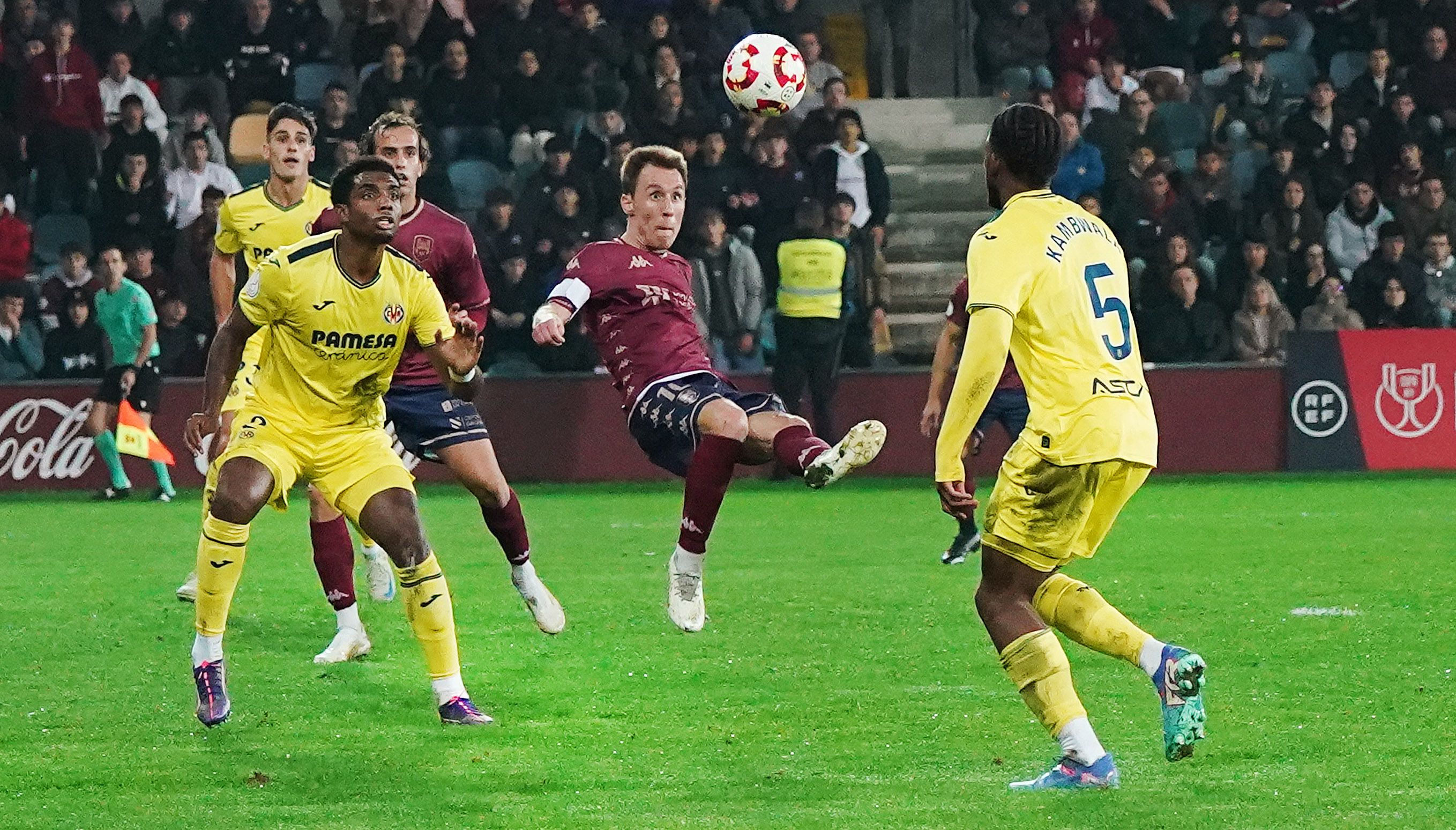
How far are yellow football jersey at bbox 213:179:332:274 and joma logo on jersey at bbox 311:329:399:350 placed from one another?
7.77 feet

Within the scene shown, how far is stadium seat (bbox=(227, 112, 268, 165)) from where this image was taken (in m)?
18.9

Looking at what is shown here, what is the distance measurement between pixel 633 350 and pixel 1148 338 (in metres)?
10.3

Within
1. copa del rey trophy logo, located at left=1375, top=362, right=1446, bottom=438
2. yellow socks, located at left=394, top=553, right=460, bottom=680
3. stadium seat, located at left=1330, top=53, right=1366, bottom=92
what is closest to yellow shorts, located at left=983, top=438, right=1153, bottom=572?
yellow socks, located at left=394, top=553, right=460, bottom=680

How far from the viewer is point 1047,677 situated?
18.2 ft

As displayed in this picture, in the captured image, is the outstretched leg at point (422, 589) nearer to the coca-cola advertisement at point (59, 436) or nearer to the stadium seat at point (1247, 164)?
the coca-cola advertisement at point (59, 436)

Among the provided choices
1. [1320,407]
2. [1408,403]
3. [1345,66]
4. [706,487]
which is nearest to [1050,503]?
[706,487]

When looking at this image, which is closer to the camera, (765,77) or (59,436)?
(765,77)

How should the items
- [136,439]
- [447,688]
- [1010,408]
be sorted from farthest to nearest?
[136,439]
[1010,408]
[447,688]

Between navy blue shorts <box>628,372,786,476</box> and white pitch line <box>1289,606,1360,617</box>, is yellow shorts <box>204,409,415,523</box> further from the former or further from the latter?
white pitch line <box>1289,606,1360,617</box>

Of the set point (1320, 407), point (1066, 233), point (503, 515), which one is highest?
point (1066, 233)

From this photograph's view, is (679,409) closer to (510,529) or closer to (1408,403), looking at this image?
(510,529)

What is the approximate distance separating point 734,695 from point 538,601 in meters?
1.50

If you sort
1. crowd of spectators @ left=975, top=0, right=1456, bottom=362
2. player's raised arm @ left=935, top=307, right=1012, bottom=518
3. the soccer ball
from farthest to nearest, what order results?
crowd of spectators @ left=975, top=0, right=1456, bottom=362, the soccer ball, player's raised arm @ left=935, top=307, right=1012, bottom=518

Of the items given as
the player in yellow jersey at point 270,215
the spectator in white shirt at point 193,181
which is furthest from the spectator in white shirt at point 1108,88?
the player in yellow jersey at point 270,215
